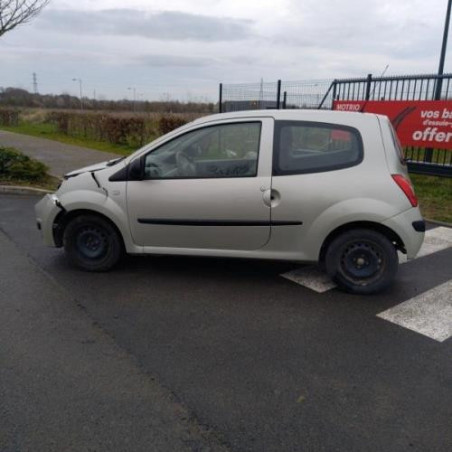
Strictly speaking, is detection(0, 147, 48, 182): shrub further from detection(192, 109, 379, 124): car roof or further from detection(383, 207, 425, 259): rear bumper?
detection(383, 207, 425, 259): rear bumper

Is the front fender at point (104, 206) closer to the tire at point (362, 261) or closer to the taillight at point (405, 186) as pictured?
the tire at point (362, 261)

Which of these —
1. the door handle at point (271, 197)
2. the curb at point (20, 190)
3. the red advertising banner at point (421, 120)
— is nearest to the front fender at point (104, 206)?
the door handle at point (271, 197)

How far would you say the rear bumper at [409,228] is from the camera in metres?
4.06

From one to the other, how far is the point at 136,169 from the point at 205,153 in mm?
697

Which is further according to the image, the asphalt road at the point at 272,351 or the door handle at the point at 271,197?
the door handle at the point at 271,197

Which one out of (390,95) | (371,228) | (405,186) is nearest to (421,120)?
(390,95)

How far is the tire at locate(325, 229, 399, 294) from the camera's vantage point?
13.7ft

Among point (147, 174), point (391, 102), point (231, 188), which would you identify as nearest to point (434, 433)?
point (231, 188)

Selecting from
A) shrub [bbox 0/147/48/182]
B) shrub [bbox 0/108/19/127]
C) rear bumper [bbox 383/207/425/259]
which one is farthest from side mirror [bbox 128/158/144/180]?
shrub [bbox 0/108/19/127]

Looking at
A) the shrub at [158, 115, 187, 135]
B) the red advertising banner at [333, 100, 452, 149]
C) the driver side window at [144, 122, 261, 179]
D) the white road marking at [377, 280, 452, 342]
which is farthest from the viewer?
the shrub at [158, 115, 187, 135]

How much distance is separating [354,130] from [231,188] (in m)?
1.27

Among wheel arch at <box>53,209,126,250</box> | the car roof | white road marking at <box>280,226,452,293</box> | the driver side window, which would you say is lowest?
white road marking at <box>280,226,452,293</box>

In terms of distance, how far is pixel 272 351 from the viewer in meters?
3.25

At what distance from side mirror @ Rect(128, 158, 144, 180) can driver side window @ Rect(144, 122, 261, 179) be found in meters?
0.05
